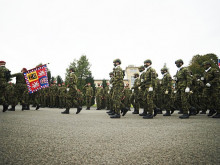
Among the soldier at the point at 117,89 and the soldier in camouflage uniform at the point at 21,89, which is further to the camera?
the soldier in camouflage uniform at the point at 21,89

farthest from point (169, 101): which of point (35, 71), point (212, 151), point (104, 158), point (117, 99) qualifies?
point (35, 71)

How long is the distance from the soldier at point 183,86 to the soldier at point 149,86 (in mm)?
1250

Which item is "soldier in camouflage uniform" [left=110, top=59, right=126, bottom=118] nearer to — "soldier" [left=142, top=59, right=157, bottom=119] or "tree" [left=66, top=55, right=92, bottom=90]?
"soldier" [left=142, top=59, right=157, bottom=119]

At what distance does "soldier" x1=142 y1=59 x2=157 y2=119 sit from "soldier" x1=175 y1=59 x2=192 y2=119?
49.2 inches

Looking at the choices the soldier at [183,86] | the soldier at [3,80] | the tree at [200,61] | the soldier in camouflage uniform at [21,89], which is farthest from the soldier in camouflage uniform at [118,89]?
the tree at [200,61]

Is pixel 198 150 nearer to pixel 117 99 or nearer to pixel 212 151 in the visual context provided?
pixel 212 151

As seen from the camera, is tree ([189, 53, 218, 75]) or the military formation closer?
the military formation

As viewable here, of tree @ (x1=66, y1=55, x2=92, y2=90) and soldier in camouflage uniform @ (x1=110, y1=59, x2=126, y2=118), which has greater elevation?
tree @ (x1=66, y1=55, x2=92, y2=90)

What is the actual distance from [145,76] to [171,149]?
504cm

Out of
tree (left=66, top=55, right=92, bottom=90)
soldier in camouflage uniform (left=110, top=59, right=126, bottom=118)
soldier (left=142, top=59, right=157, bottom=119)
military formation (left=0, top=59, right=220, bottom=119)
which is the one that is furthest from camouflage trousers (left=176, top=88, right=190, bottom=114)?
tree (left=66, top=55, right=92, bottom=90)

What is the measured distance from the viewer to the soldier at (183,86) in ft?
22.0

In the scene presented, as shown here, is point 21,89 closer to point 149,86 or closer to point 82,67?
point 149,86

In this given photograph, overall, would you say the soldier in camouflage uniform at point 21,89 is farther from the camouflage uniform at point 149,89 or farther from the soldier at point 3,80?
the camouflage uniform at point 149,89

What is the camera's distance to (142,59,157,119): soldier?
264 inches
